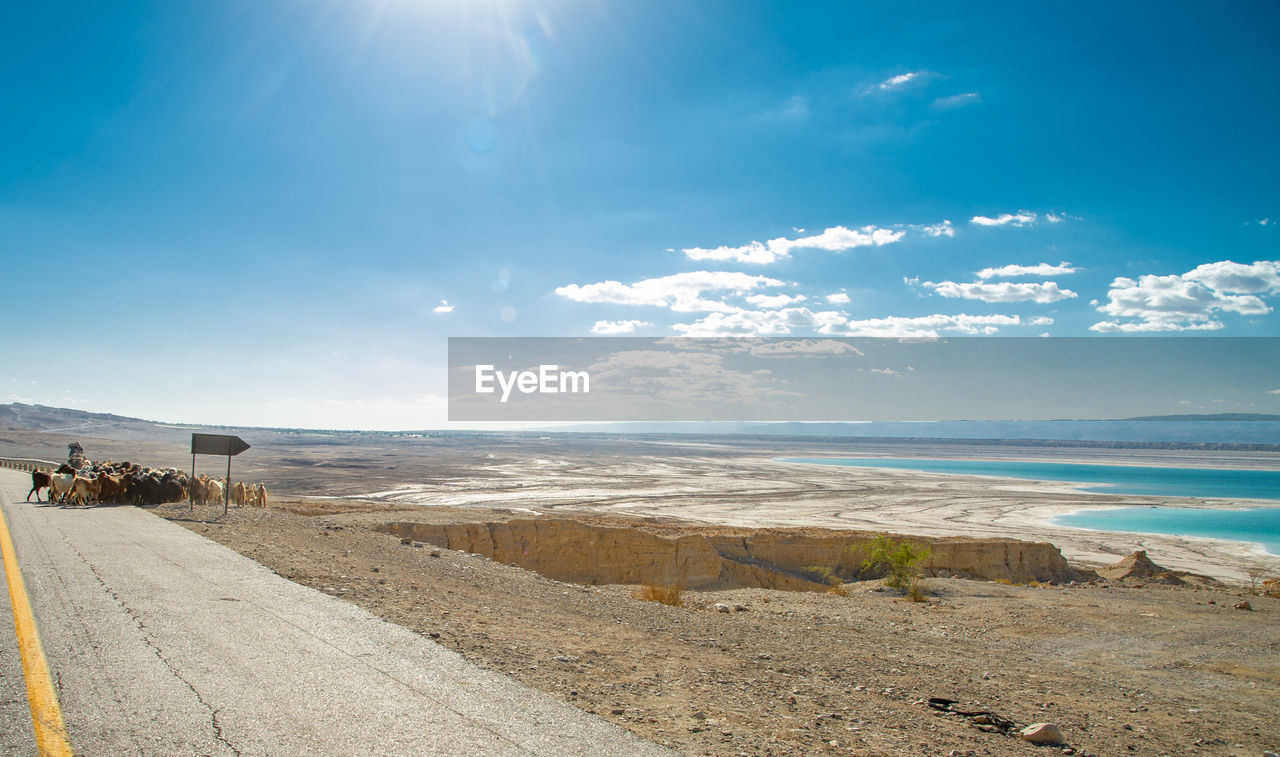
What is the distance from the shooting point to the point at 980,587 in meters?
17.4

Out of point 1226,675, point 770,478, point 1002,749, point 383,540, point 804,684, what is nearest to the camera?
point 1002,749

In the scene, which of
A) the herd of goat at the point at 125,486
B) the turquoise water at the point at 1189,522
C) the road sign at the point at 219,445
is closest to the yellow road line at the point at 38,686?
the road sign at the point at 219,445

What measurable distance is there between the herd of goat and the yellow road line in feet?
48.3

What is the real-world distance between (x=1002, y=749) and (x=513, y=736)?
404 centimetres

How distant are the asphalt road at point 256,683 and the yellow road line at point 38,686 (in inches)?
2.6

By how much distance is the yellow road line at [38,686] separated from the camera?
4.15 metres

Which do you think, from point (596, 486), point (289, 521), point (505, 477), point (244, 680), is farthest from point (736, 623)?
point (505, 477)

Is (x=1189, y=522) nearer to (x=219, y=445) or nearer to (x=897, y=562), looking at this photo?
(x=897, y=562)

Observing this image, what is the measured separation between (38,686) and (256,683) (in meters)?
1.52

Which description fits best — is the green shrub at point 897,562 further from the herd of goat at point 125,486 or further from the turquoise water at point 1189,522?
the turquoise water at point 1189,522

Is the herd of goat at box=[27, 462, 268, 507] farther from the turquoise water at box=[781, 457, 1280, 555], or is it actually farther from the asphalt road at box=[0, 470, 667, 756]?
the turquoise water at box=[781, 457, 1280, 555]

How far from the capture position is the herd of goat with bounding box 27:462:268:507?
20.9 meters

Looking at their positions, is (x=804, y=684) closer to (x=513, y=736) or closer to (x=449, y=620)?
(x=513, y=736)

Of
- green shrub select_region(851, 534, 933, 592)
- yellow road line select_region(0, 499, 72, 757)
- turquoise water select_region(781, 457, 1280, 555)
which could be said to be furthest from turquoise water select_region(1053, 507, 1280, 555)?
yellow road line select_region(0, 499, 72, 757)
